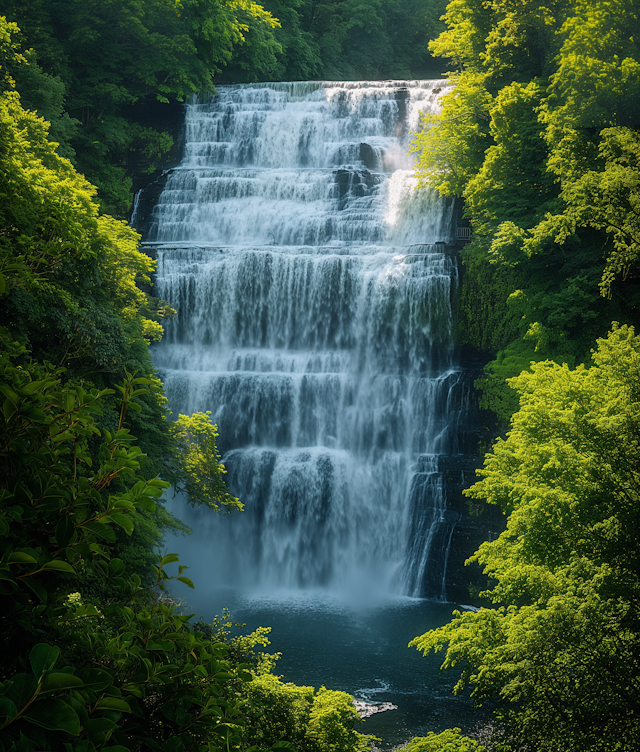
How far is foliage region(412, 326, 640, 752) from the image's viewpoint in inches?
364

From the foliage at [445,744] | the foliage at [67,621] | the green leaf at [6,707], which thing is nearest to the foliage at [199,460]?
the foliage at [445,744]

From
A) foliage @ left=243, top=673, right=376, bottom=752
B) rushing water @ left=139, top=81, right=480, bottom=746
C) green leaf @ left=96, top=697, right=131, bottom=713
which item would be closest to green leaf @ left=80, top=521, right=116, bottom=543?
green leaf @ left=96, top=697, right=131, bottom=713

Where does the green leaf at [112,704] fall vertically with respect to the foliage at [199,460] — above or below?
above

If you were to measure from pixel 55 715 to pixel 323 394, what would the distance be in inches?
851

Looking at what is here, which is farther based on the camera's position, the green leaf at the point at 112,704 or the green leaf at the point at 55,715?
the green leaf at the point at 112,704

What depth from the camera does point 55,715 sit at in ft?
7.75

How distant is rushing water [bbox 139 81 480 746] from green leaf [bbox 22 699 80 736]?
49.6ft

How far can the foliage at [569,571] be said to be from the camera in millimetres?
9234

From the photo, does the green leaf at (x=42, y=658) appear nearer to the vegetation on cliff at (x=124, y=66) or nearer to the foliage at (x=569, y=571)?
the foliage at (x=569, y=571)

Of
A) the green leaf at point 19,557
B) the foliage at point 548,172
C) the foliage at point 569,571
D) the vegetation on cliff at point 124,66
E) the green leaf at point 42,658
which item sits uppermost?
the vegetation on cliff at point 124,66

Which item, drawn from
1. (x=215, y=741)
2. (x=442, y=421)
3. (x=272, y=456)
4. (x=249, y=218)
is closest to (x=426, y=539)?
(x=442, y=421)

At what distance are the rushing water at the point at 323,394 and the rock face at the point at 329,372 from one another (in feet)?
0.17

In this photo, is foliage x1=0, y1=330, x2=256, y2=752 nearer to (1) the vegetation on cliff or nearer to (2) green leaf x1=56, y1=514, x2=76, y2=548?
(2) green leaf x1=56, y1=514, x2=76, y2=548

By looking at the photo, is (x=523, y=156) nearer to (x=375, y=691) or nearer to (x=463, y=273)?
(x=463, y=273)
